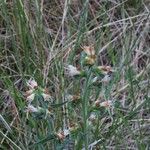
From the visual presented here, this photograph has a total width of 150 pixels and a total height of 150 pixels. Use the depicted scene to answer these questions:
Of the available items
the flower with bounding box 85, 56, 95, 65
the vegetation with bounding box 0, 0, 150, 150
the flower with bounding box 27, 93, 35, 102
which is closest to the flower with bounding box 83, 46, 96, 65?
the flower with bounding box 85, 56, 95, 65

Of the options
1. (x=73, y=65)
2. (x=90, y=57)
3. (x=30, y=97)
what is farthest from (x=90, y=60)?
(x=73, y=65)

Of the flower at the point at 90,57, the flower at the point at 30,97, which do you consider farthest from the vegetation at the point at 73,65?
the flower at the point at 90,57

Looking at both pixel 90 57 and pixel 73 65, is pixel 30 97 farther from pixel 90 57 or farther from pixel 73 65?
pixel 73 65

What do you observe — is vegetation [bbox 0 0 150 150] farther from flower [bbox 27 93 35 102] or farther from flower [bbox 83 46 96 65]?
flower [bbox 83 46 96 65]

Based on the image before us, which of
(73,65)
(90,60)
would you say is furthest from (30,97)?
(73,65)

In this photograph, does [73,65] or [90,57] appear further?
[73,65]

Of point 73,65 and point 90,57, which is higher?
point 90,57

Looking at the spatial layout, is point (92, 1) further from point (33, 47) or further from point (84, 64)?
point (84, 64)

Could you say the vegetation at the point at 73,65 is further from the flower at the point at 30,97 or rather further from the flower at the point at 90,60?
the flower at the point at 90,60

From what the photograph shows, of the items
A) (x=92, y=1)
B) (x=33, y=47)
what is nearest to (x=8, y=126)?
(x=33, y=47)

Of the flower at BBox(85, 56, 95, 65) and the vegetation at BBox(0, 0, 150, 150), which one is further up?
the flower at BBox(85, 56, 95, 65)

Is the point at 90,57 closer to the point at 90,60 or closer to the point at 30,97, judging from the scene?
the point at 90,60
